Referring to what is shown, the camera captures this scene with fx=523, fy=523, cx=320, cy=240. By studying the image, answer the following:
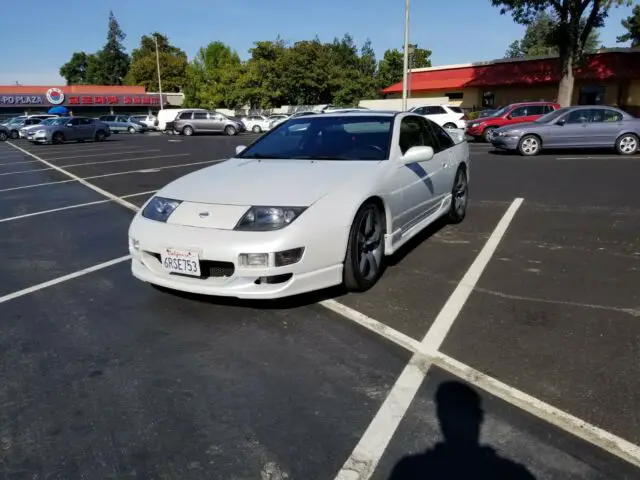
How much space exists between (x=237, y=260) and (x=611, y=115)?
48.5 feet

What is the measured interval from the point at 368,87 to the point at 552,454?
5839cm

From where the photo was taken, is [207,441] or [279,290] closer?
[207,441]

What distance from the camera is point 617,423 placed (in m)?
2.39

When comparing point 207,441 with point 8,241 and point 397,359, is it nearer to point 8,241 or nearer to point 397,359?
point 397,359

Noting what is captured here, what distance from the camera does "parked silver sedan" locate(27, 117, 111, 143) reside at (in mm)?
26125

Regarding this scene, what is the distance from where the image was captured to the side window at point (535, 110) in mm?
19641

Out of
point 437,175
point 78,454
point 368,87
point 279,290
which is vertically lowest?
point 78,454

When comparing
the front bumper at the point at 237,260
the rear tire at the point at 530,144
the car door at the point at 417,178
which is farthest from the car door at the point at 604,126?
the front bumper at the point at 237,260

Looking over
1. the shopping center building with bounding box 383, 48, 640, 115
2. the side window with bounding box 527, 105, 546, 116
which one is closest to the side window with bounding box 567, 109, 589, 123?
the side window with bounding box 527, 105, 546, 116

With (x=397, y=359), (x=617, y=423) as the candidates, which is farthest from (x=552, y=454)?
(x=397, y=359)

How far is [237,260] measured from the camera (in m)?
3.36

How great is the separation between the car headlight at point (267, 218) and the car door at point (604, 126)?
13884mm

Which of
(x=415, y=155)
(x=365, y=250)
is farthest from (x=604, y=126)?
(x=365, y=250)

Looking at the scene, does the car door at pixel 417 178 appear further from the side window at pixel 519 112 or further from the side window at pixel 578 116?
the side window at pixel 519 112
